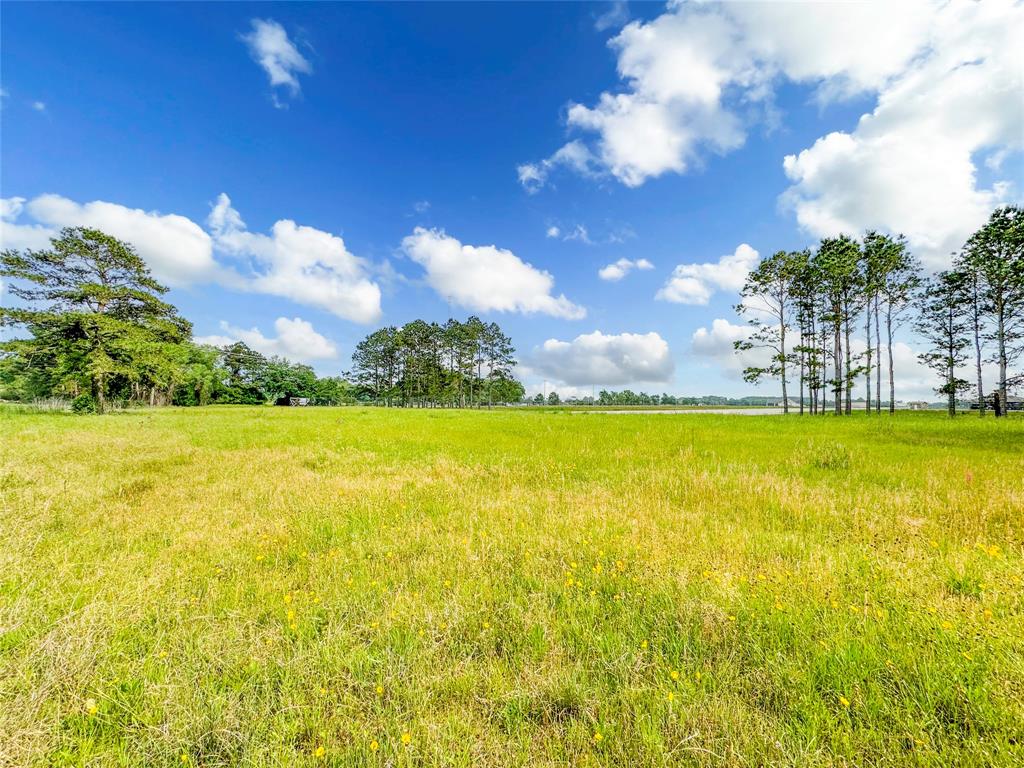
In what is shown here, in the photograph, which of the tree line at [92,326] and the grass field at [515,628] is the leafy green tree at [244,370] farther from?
the grass field at [515,628]

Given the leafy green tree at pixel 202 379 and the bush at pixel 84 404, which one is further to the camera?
the leafy green tree at pixel 202 379

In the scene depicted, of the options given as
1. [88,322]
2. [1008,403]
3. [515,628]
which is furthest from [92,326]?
[1008,403]

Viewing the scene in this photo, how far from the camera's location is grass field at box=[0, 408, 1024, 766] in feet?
7.26

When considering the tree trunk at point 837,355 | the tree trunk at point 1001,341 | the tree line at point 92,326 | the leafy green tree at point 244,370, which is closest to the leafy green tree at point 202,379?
the leafy green tree at point 244,370

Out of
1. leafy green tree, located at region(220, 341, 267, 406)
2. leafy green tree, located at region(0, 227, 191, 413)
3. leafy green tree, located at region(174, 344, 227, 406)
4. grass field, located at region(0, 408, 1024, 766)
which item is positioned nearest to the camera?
grass field, located at region(0, 408, 1024, 766)

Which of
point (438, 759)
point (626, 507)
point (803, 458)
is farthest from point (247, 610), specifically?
point (803, 458)

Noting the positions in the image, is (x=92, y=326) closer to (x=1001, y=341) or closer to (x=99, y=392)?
(x=99, y=392)

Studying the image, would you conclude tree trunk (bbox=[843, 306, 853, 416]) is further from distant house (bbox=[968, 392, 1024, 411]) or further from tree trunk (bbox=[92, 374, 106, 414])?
tree trunk (bbox=[92, 374, 106, 414])

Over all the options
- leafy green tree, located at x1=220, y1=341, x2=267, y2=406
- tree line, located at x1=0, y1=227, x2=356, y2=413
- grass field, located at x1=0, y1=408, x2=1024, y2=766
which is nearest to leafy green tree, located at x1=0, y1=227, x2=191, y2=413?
tree line, located at x1=0, y1=227, x2=356, y2=413

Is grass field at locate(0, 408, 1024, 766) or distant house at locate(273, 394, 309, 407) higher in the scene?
distant house at locate(273, 394, 309, 407)

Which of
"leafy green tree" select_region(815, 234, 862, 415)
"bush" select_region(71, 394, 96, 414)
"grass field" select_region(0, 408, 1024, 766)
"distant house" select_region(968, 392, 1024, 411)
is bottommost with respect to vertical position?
"grass field" select_region(0, 408, 1024, 766)

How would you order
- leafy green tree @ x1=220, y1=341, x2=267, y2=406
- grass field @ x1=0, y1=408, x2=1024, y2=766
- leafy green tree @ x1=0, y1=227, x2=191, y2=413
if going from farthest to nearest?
leafy green tree @ x1=220, y1=341, x2=267, y2=406 < leafy green tree @ x1=0, y1=227, x2=191, y2=413 < grass field @ x1=0, y1=408, x2=1024, y2=766

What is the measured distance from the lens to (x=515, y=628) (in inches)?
130

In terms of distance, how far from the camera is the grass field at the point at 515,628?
87.1 inches
